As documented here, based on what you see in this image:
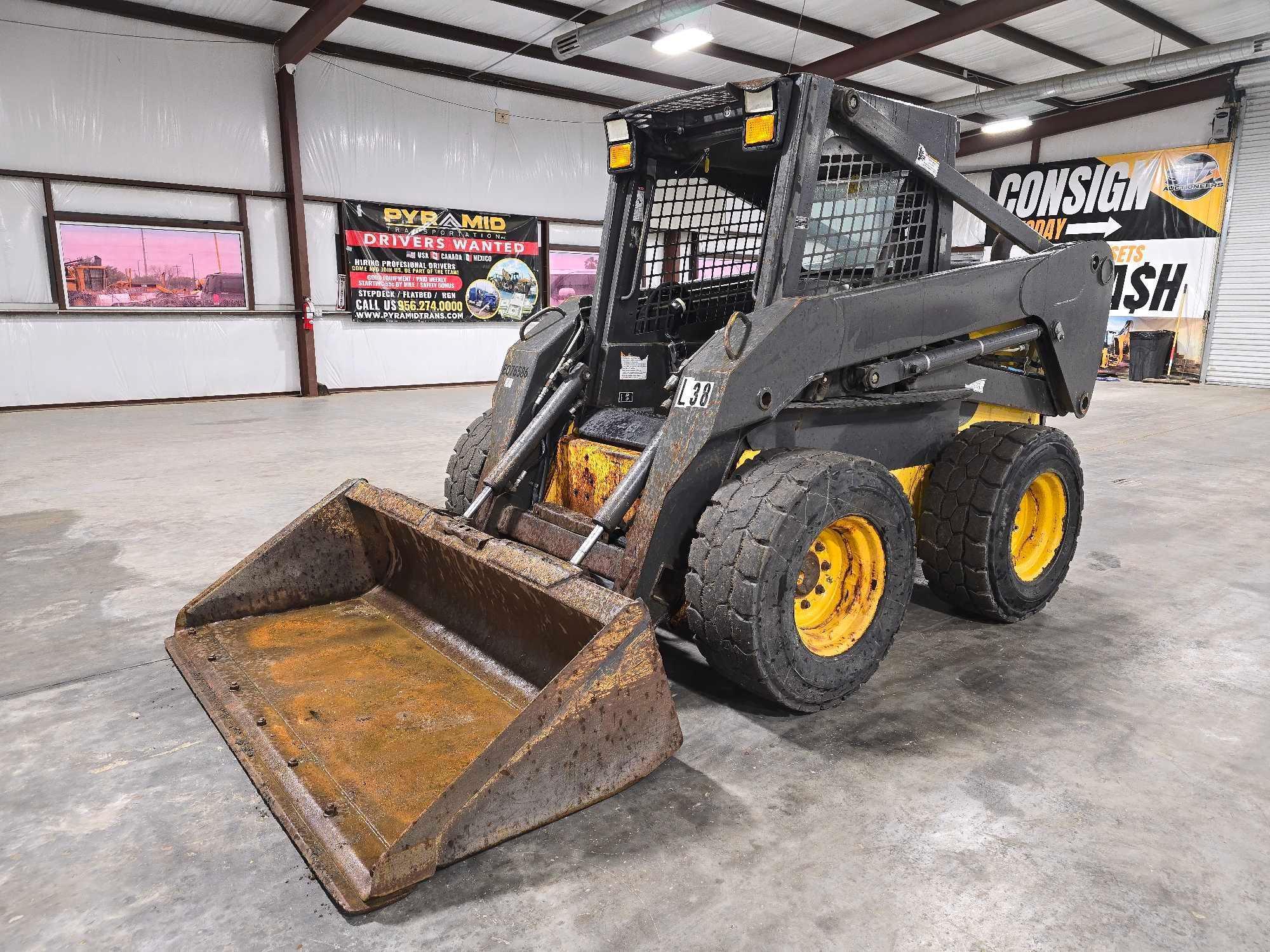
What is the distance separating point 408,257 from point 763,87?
36.7 feet

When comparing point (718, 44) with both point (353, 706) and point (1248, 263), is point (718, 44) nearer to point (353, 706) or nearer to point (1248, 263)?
point (1248, 263)

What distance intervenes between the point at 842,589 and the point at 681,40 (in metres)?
9.81

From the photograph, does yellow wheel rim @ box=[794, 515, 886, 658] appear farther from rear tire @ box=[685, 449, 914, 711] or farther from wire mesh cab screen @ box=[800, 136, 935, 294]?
wire mesh cab screen @ box=[800, 136, 935, 294]

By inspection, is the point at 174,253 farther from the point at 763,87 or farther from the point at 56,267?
the point at 763,87

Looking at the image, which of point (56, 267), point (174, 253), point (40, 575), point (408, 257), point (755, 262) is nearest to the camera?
point (755, 262)

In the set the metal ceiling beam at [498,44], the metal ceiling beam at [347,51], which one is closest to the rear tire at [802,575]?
the metal ceiling beam at [498,44]

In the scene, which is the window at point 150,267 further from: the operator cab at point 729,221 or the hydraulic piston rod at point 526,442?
the hydraulic piston rod at point 526,442

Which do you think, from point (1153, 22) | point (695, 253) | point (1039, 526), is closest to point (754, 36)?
point (1153, 22)

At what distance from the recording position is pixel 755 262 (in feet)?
11.9

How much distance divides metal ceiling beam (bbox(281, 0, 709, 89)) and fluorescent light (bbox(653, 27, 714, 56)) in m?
1.05

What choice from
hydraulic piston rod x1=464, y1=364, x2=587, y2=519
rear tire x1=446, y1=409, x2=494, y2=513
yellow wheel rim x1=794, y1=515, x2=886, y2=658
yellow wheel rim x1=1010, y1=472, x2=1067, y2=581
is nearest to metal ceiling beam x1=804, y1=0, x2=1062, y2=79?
yellow wheel rim x1=1010, y1=472, x2=1067, y2=581

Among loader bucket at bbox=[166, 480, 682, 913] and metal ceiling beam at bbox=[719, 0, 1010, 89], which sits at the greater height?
metal ceiling beam at bbox=[719, 0, 1010, 89]

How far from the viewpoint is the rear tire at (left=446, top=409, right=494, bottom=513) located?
3875 millimetres

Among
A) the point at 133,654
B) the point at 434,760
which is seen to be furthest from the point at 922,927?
the point at 133,654
